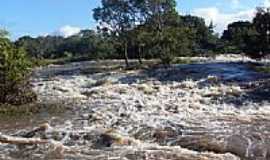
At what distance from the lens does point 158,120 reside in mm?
20312

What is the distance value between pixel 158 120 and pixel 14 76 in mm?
8184

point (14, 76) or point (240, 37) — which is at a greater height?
point (240, 37)

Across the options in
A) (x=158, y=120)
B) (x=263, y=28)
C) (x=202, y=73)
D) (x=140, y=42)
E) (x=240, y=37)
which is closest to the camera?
(x=158, y=120)

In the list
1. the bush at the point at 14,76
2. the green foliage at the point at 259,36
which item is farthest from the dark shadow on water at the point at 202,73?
the bush at the point at 14,76

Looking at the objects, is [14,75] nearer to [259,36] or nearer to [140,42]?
[259,36]

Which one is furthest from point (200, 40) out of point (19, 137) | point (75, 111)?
point (19, 137)

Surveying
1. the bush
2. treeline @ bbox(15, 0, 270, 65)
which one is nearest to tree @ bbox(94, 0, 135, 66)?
treeline @ bbox(15, 0, 270, 65)

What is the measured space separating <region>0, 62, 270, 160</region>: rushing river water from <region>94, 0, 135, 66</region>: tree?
1246cm

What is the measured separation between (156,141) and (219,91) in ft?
38.7

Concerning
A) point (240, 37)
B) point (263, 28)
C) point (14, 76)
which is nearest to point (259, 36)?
point (263, 28)

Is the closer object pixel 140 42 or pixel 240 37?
pixel 140 42

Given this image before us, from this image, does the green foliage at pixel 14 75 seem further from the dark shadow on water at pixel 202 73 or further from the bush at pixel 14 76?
the dark shadow on water at pixel 202 73

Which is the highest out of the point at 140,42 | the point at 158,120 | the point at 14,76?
the point at 140,42

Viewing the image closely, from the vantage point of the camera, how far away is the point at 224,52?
239ft
